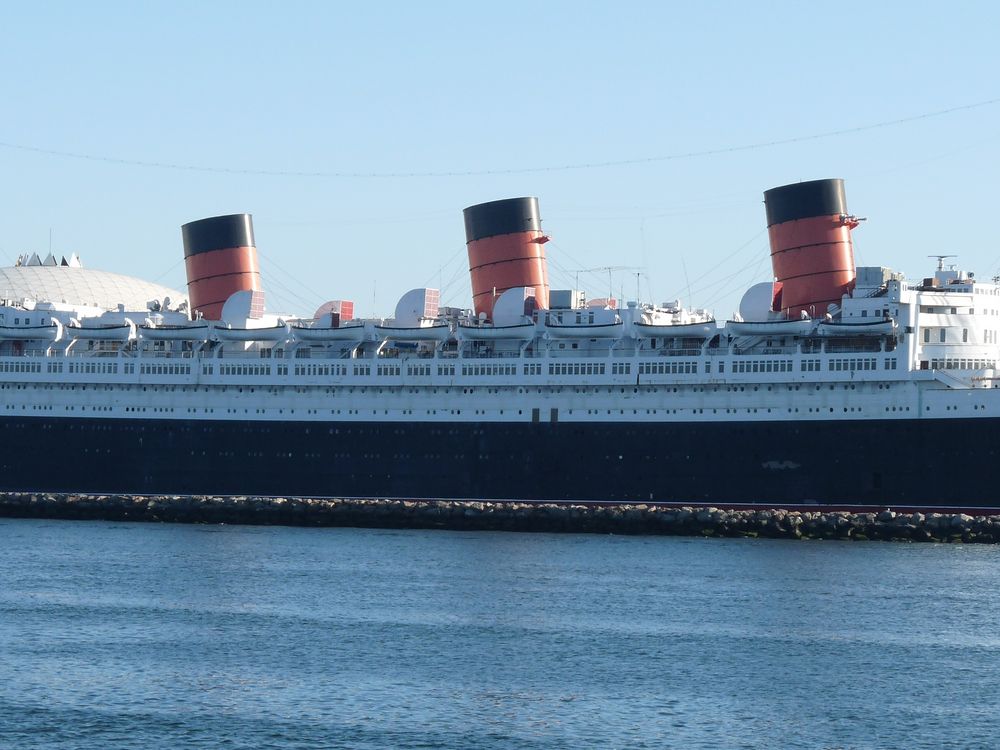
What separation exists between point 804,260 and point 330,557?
21221mm

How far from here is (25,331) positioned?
219 ft

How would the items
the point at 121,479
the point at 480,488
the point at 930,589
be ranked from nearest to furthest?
1. the point at 930,589
2. the point at 480,488
3. the point at 121,479

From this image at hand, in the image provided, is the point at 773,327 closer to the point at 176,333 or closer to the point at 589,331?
the point at 589,331

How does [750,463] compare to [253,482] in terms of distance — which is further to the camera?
[253,482]

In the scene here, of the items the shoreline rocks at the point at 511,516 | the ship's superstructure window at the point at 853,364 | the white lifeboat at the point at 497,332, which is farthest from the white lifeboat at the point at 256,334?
the ship's superstructure window at the point at 853,364

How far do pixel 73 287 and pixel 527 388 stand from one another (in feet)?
107

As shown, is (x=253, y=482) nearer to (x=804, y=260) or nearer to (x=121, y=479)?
(x=121, y=479)

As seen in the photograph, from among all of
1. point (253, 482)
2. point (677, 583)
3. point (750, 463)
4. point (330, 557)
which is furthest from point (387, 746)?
point (253, 482)

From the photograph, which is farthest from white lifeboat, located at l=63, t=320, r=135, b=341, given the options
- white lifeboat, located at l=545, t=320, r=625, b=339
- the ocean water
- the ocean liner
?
the ocean water

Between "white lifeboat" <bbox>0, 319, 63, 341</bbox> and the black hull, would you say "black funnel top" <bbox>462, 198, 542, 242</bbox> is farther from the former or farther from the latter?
"white lifeboat" <bbox>0, 319, 63, 341</bbox>

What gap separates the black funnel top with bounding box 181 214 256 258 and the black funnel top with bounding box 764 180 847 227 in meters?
21.3

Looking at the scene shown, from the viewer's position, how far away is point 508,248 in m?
63.0

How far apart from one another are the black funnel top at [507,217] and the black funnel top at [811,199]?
9.28 meters

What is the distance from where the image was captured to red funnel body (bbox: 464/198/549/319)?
2477 inches
